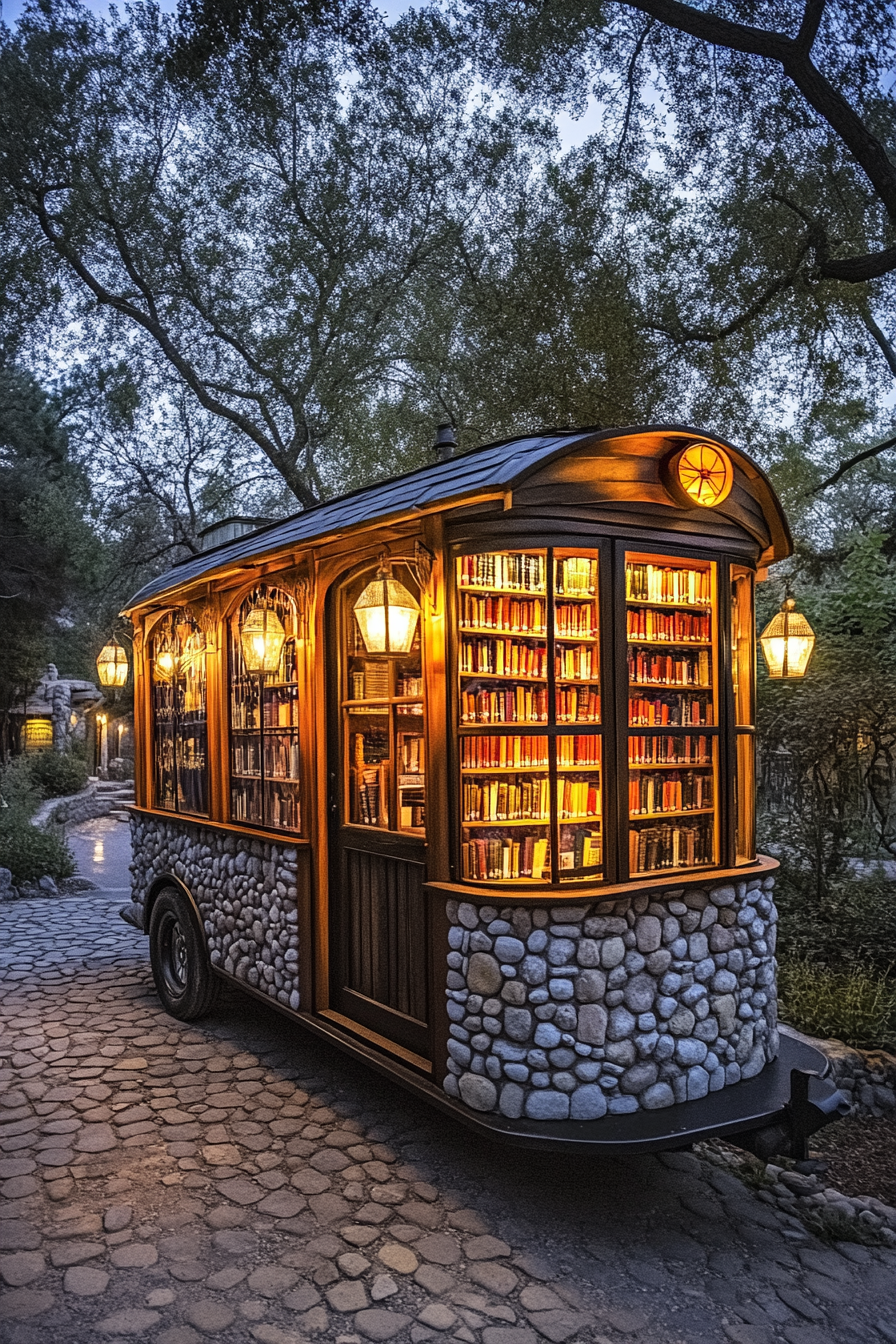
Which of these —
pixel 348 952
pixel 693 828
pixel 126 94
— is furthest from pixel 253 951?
pixel 126 94

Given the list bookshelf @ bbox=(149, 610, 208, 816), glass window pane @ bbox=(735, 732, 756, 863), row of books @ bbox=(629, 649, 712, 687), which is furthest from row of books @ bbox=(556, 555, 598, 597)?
bookshelf @ bbox=(149, 610, 208, 816)

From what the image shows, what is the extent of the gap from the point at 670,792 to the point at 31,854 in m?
9.56

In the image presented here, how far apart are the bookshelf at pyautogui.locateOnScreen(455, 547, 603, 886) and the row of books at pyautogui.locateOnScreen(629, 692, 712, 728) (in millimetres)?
305

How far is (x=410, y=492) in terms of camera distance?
420 cm

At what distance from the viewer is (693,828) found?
13.7ft

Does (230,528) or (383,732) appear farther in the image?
(230,528)

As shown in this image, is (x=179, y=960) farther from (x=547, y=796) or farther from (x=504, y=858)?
(x=547, y=796)

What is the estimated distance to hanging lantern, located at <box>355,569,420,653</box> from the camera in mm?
3963

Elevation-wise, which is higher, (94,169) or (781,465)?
(94,169)

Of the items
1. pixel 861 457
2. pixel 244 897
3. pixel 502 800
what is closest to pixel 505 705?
pixel 502 800

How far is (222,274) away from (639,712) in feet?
39.3

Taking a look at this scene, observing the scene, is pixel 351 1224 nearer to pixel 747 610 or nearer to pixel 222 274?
pixel 747 610

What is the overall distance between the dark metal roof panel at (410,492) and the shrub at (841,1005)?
4.27 meters

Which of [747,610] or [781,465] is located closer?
[747,610]
